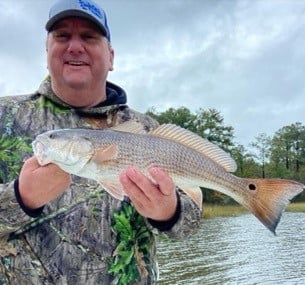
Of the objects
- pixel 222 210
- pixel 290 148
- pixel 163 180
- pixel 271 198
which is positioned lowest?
pixel 271 198

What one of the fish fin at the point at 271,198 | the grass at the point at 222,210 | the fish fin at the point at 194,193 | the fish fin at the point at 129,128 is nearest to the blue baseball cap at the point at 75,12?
the fish fin at the point at 129,128

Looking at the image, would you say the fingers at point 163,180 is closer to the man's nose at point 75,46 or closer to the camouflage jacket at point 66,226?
the camouflage jacket at point 66,226

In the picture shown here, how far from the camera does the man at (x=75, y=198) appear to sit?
9.52 ft

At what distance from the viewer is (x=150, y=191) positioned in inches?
112

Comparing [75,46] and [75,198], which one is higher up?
[75,46]

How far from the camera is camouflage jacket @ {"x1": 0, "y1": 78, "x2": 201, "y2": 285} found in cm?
305

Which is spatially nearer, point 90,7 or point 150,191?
point 150,191

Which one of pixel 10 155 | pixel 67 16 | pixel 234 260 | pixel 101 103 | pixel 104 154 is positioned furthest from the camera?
pixel 234 260

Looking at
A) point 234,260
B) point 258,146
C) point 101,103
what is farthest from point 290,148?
point 101,103

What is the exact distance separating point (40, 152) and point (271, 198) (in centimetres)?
129

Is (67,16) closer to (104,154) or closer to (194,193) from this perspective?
(104,154)

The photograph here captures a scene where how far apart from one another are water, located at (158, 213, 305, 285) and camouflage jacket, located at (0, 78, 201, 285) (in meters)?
12.9

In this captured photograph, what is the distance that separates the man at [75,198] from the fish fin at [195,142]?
30 cm

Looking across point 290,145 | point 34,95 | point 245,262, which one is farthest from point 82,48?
point 290,145
